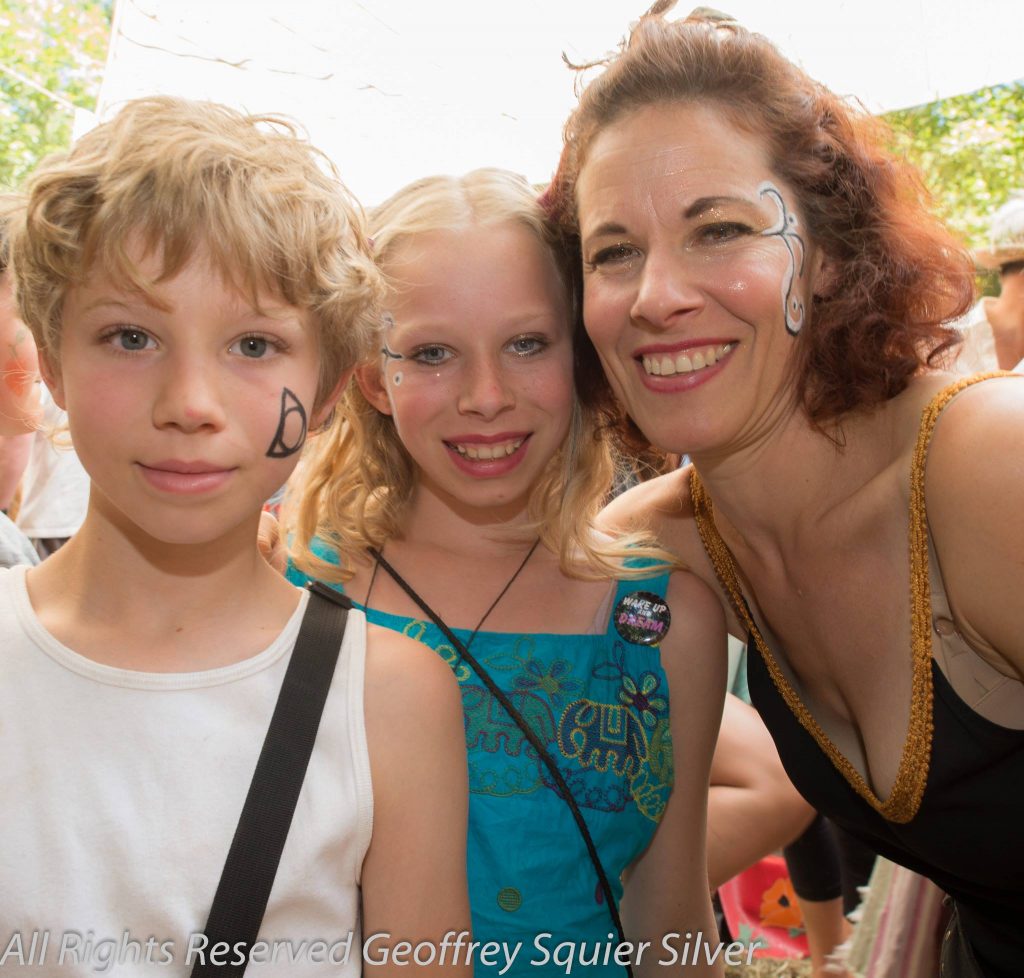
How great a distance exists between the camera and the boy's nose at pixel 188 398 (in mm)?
1244

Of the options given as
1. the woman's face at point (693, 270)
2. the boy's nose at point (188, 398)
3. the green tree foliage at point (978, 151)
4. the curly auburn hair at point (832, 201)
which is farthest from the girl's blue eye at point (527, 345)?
the green tree foliage at point (978, 151)

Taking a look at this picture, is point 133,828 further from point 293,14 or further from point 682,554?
point 293,14

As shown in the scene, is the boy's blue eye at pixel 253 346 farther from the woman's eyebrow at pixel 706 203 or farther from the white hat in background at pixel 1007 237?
Answer: the white hat in background at pixel 1007 237

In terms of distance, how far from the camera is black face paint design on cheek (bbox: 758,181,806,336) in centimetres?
186

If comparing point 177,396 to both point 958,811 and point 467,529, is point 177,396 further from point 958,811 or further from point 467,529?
point 958,811

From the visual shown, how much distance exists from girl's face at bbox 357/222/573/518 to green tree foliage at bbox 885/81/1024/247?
35.9ft

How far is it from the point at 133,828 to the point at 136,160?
83cm

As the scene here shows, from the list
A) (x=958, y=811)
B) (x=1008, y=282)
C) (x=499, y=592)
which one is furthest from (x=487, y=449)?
(x=1008, y=282)

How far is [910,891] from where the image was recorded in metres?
2.16

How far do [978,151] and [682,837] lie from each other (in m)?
11.9

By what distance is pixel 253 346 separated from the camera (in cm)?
134

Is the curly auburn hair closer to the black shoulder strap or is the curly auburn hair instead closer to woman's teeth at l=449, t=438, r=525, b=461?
woman's teeth at l=449, t=438, r=525, b=461

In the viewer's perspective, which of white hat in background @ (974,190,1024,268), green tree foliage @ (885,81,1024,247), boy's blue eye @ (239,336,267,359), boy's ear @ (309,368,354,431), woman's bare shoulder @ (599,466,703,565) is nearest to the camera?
boy's blue eye @ (239,336,267,359)

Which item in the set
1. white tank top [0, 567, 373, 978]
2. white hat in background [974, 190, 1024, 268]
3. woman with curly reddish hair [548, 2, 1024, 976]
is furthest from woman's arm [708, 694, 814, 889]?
white hat in background [974, 190, 1024, 268]
